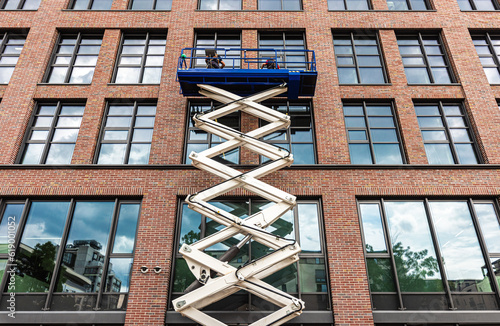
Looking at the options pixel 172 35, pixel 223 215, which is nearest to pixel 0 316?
pixel 223 215

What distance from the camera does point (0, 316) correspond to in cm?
923

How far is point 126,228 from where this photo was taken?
10602 mm

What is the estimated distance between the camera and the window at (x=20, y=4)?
607 inches

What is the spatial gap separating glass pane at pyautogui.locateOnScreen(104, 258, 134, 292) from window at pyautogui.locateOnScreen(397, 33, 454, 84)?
12.8m

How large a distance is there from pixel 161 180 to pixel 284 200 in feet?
14.6

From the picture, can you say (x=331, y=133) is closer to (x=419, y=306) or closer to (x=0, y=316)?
(x=419, y=306)

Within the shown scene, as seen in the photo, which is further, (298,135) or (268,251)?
(298,135)

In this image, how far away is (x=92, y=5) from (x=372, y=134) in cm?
1418

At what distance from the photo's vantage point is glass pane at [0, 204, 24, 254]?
34.2ft

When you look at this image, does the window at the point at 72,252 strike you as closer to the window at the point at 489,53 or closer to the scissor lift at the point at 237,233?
the scissor lift at the point at 237,233

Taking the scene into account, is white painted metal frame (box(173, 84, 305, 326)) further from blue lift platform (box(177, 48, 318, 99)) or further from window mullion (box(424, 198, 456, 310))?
window mullion (box(424, 198, 456, 310))

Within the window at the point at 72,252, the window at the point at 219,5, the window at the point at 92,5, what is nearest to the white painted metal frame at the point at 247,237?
the window at the point at 72,252

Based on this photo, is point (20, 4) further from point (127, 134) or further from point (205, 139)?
point (205, 139)

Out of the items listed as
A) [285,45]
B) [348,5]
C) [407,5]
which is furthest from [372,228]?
[407,5]
